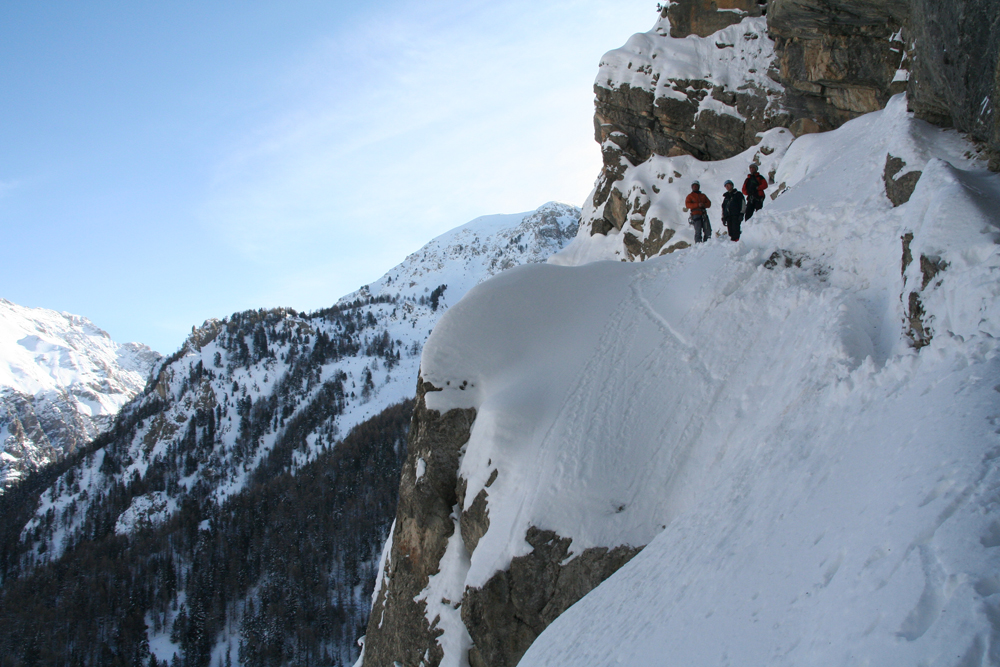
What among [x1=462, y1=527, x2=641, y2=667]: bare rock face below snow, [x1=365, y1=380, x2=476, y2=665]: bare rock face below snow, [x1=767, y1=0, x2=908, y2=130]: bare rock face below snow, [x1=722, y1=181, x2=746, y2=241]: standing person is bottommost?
[x1=462, y1=527, x2=641, y2=667]: bare rock face below snow

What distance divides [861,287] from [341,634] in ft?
347

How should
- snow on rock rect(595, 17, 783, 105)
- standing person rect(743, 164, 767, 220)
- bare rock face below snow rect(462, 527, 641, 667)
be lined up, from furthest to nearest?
snow on rock rect(595, 17, 783, 105), standing person rect(743, 164, 767, 220), bare rock face below snow rect(462, 527, 641, 667)

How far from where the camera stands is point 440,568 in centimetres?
1305

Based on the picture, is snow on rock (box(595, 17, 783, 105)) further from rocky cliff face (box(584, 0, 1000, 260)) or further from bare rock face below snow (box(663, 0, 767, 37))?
bare rock face below snow (box(663, 0, 767, 37))

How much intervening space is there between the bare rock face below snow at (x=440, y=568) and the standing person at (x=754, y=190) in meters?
10.2

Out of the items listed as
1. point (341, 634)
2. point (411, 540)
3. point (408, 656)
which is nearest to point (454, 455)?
point (411, 540)

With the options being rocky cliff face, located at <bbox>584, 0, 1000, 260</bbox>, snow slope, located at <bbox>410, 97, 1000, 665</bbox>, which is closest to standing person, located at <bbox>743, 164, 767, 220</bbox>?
snow slope, located at <bbox>410, 97, 1000, 665</bbox>

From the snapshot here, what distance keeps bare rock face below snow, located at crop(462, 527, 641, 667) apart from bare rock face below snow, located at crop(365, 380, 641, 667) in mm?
17

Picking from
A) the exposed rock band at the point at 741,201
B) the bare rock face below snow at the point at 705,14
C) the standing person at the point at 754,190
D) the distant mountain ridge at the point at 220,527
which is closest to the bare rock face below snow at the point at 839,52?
the bare rock face below snow at the point at 705,14

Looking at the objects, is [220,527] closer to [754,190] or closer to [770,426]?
[754,190]

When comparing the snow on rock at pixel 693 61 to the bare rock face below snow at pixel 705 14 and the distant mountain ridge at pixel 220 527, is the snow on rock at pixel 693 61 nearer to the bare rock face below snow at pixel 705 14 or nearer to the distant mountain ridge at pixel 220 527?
the bare rock face below snow at pixel 705 14

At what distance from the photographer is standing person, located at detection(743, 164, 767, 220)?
16.6 m

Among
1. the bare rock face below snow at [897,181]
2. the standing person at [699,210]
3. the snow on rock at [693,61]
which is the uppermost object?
the snow on rock at [693,61]

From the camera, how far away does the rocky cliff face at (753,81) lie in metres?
10.7
